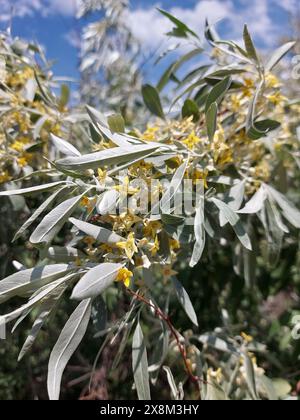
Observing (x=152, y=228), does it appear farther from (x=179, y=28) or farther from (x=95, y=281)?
(x=179, y=28)

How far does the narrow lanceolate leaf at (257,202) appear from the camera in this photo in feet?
3.43

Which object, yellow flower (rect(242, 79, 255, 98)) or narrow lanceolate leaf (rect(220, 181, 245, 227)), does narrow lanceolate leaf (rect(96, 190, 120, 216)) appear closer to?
narrow lanceolate leaf (rect(220, 181, 245, 227))

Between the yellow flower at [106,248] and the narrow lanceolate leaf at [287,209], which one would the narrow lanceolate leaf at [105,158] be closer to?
the yellow flower at [106,248]

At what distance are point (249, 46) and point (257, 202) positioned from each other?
0.37 metres

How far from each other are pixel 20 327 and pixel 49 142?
60cm

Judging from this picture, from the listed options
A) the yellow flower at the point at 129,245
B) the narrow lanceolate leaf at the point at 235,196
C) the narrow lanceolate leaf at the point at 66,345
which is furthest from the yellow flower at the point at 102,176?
the narrow lanceolate leaf at the point at 235,196

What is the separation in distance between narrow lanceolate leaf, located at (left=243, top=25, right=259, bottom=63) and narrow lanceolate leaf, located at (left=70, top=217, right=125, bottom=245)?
22.6 inches

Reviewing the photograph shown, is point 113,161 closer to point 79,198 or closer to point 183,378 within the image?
point 79,198

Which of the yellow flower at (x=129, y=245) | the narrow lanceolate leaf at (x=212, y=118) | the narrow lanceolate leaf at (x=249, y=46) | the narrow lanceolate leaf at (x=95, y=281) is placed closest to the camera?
the narrow lanceolate leaf at (x=95, y=281)

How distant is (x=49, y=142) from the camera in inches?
52.3

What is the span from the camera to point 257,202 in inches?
43.3

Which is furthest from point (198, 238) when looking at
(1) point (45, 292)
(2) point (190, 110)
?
(2) point (190, 110)

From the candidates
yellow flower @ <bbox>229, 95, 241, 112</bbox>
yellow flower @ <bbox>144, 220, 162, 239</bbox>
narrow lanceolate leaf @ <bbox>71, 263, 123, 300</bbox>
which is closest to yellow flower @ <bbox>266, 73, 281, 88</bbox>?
yellow flower @ <bbox>229, 95, 241, 112</bbox>
